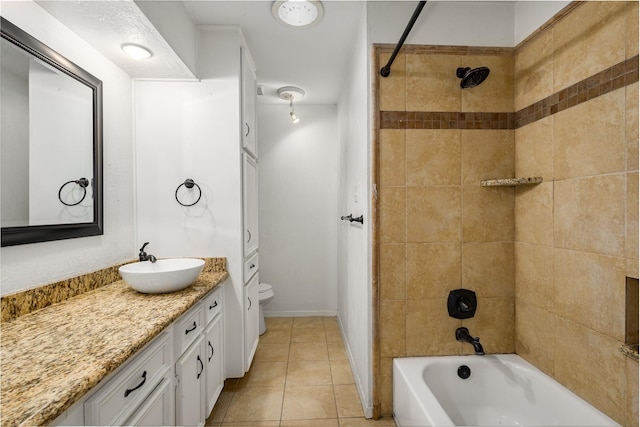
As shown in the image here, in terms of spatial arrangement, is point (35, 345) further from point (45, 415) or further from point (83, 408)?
point (45, 415)

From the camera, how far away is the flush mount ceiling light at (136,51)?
154cm

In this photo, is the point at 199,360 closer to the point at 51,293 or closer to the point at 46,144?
the point at 51,293

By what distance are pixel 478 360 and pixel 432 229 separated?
803 millimetres

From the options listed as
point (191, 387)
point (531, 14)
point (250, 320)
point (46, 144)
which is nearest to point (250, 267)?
point (250, 320)

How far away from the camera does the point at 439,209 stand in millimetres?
1698

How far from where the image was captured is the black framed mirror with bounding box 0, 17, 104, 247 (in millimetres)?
1105

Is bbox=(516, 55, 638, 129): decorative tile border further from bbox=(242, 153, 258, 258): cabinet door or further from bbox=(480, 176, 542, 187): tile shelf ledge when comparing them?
bbox=(242, 153, 258, 258): cabinet door

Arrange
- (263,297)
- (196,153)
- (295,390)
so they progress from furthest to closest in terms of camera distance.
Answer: (263,297), (295,390), (196,153)

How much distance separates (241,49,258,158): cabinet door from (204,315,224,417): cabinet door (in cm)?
119

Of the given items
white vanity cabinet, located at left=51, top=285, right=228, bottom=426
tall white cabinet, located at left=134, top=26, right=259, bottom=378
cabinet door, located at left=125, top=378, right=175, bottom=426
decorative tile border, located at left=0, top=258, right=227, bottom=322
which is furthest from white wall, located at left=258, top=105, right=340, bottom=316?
cabinet door, located at left=125, top=378, right=175, bottom=426

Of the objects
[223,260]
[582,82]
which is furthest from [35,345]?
[582,82]

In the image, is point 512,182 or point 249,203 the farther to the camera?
point 249,203

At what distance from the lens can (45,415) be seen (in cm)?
60

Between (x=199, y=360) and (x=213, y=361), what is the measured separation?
24 centimetres
